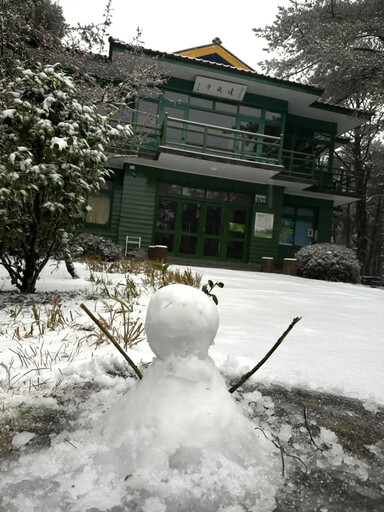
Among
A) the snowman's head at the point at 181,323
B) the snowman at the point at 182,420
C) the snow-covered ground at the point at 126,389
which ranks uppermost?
the snowman's head at the point at 181,323

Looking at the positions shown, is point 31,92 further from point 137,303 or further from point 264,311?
point 264,311

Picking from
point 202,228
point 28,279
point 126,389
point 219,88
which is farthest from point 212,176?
point 126,389

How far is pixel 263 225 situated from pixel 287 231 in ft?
6.22

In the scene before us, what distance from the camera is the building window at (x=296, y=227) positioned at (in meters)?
15.1

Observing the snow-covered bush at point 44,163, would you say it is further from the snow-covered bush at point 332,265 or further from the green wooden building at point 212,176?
the snow-covered bush at point 332,265

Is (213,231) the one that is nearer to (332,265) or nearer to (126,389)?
(332,265)

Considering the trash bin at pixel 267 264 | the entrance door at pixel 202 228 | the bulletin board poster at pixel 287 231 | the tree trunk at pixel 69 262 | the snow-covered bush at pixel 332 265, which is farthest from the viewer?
the bulletin board poster at pixel 287 231

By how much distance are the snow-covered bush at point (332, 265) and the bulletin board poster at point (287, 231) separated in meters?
3.46

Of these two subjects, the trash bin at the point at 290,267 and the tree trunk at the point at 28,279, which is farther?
the trash bin at the point at 290,267

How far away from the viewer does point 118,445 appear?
1084mm

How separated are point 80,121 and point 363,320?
4.45m

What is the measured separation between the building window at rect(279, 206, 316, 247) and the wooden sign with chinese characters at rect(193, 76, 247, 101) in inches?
213

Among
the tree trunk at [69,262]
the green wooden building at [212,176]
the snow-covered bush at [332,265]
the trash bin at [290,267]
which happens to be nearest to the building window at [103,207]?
the green wooden building at [212,176]

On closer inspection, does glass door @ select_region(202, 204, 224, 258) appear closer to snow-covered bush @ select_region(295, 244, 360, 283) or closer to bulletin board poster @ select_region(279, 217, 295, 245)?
bulletin board poster @ select_region(279, 217, 295, 245)
